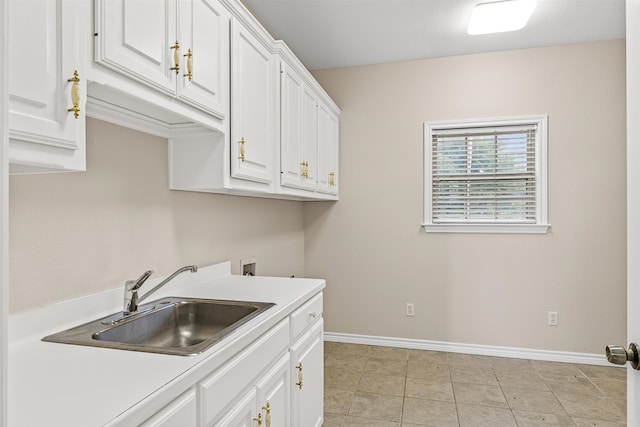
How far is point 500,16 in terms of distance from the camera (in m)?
2.80

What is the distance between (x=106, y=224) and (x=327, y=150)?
2151mm

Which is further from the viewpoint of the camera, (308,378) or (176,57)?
(308,378)

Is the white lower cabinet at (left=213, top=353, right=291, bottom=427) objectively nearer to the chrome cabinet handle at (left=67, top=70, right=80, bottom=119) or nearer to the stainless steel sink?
the stainless steel sink

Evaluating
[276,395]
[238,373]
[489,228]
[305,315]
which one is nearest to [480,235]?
[489,228]

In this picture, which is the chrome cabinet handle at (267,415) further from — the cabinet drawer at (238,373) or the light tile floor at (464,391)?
the light tile floor at (464,391)

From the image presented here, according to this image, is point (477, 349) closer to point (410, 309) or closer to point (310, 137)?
point (410, 309)

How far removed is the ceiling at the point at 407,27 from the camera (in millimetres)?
2739

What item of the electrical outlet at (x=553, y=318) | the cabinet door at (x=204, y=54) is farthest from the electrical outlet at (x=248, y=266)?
the electrical outlet at (x=553, y=318)

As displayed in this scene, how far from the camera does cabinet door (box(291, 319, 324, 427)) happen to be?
70.7 inches

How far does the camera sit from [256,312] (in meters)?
1.53

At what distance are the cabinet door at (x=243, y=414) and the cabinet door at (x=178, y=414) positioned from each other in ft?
0.49

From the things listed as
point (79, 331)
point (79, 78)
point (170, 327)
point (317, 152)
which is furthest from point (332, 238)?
point (79, 78)

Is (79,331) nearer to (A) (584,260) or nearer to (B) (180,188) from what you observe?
(B) (180,188)

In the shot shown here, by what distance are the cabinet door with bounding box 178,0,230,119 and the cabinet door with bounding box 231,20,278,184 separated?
9 cm
